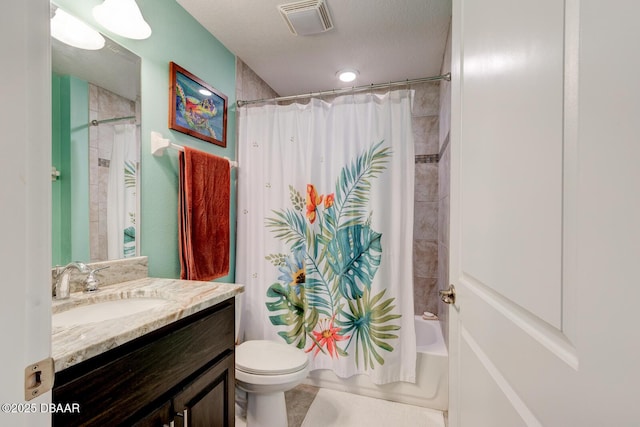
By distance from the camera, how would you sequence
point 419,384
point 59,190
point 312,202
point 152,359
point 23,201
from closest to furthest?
point 23,201, point 152,359, point 59,190, point 419,384, point 312,202

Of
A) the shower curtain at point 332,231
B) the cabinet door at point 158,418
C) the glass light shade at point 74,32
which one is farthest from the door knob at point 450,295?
the glass light shade at point 74,32

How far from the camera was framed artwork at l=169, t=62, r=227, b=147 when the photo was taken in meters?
1.57

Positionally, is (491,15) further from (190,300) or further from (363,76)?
(363,76)

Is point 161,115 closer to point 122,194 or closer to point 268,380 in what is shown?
point 122,194

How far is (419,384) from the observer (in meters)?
1.77

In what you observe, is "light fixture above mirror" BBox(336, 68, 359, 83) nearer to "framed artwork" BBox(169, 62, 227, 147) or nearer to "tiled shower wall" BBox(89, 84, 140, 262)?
"framed artwork" BBox(169, 62, 227, 147)

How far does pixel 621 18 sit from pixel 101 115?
1612 millimetres

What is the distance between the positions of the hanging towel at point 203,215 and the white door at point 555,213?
56.0 inches

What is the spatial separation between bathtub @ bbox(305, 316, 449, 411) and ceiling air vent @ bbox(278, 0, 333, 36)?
216 cm

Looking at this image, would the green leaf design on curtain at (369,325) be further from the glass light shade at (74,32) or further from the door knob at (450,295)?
the glass light shade at (74,32)

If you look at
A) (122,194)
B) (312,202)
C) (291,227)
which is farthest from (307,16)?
(122,194)

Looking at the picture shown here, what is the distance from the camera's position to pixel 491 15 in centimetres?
64

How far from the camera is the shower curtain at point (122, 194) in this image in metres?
1.29

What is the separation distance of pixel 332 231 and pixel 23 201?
1.54 metres
